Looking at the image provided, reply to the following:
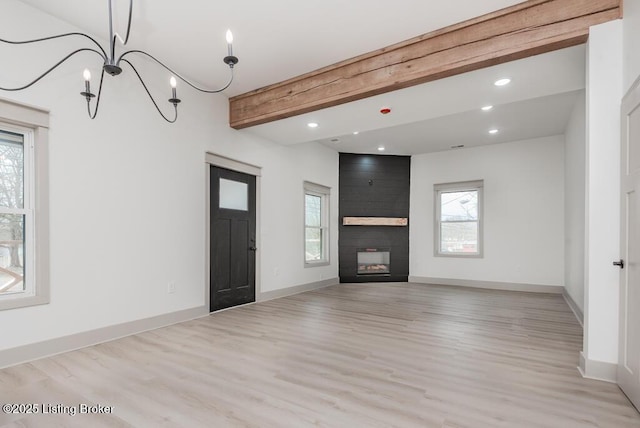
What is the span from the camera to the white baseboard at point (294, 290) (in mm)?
5434

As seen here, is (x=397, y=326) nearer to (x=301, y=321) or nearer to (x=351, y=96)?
(x=301, y=321)

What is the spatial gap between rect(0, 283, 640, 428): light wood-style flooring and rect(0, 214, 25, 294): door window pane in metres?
0.67

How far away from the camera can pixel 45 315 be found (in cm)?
287

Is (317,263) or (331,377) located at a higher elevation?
(317,263)

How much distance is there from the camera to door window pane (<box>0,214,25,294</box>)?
9.08ft

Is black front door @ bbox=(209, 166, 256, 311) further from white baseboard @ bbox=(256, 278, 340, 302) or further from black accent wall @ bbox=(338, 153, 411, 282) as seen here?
black accent wall @ bbox=(338, 153, 411, 282)

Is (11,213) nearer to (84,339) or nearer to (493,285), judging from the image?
(84,339)

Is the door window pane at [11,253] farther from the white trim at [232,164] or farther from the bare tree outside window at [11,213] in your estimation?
the white trim at [232,164]

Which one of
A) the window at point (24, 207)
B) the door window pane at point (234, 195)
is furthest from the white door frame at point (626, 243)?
the window at point (24, 207)

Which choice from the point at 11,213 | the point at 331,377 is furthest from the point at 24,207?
the point at 331,377

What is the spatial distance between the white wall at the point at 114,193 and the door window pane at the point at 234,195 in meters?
0.39

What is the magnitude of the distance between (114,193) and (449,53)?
353cm

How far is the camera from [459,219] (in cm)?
727

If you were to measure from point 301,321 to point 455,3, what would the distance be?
3618mm
